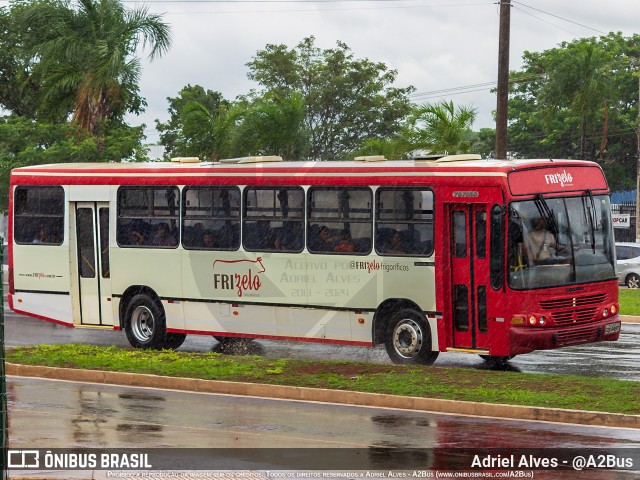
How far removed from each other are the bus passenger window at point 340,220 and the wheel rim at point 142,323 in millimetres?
3759

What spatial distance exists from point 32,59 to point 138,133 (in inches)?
196

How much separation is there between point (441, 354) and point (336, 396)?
20.3 feet

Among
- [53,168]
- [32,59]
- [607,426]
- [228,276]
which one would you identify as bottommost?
[607,426]

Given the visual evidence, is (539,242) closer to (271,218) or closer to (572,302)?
(572,302)

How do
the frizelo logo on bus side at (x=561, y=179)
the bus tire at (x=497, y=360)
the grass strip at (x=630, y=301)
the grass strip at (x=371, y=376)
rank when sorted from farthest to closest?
the grass strip at (x=630, y=301) < the bus tire at (x=497, y=360) < the frizelo logo on bus side at (x=561, y=179) < the grass strip at (x=371, y=376)

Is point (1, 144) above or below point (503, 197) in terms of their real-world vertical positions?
above

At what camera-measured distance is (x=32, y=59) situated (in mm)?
40938

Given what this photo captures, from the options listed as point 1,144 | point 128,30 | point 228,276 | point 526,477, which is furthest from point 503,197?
point 1,144

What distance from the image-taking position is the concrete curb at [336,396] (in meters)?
13.7

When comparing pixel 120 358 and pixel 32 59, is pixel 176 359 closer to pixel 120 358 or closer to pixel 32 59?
pixel 120 358

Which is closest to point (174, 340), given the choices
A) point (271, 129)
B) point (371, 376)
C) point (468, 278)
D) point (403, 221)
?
point (403, 221)

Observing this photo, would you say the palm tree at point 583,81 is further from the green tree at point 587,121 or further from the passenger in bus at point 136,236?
the passenger in bus at point 136,236

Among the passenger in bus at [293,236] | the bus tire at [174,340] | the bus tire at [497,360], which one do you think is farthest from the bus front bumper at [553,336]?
the bus tire at [174,340]

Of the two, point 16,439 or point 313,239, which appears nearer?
point 16,439
